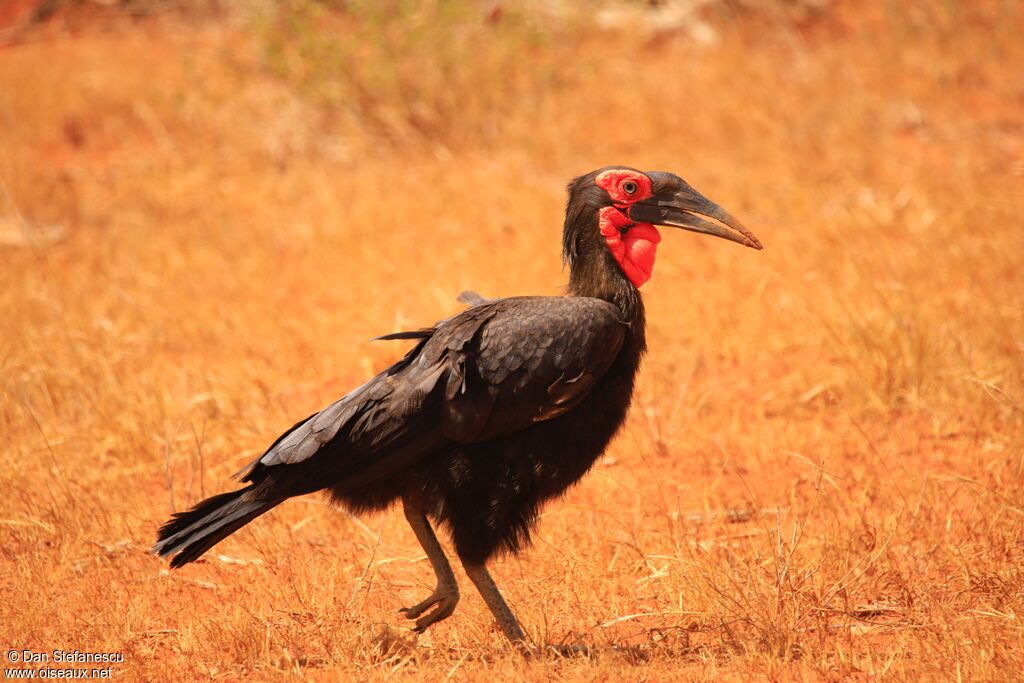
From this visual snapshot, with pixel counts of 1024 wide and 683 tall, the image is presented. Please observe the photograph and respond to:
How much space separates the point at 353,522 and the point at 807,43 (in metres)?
8.07

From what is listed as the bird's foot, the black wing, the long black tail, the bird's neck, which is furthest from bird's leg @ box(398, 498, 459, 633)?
the bird's neck

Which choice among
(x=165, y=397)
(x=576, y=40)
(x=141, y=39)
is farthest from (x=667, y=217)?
(x=141, y=39)

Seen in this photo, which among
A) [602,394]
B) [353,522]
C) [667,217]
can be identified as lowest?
[353,522]

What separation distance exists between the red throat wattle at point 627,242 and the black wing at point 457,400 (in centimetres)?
31

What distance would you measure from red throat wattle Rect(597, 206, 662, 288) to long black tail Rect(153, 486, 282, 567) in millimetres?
1282

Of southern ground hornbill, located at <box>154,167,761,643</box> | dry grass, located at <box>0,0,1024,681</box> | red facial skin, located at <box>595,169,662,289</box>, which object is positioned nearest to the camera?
southern ground hornbill, located at <box>154,167,761,643</box>

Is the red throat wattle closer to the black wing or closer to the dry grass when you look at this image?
the black wing

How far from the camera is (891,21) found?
9961 mm

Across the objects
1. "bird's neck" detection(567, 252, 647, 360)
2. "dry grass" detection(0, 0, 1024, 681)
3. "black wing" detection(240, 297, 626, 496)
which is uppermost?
"bird's neck" detection(567, 252, 647, 360)

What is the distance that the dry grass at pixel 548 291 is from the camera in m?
3.30

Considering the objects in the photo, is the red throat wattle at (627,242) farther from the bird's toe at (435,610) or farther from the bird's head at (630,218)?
the bird's toe at (435,610)

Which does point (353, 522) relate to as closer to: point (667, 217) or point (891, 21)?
point (667, 217)

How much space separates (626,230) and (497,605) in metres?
1.22

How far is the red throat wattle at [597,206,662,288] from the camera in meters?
3.43
